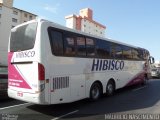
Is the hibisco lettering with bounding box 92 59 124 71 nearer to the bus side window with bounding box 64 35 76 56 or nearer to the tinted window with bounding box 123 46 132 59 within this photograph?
the tinted window with bounding box 123 46 132 59

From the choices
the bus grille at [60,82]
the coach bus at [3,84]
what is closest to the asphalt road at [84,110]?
the coach bus at [3,84]

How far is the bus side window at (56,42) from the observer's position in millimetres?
7541

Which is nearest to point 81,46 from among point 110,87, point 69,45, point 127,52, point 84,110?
point 69,45

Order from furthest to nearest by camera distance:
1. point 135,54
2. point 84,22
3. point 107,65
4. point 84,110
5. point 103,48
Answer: point 84,22
point 135,54
point 107,65
point 103,48
point 84,110

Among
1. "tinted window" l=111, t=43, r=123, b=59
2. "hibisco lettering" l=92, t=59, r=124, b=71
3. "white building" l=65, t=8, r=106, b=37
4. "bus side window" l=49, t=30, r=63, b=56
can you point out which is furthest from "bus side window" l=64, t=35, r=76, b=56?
"white building" l=65, t=8, r=106, b=37

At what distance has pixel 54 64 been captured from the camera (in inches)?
296

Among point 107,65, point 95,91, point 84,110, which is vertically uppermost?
point 107,65

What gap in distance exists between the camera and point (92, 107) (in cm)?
881

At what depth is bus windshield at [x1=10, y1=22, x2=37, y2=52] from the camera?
7.49 m

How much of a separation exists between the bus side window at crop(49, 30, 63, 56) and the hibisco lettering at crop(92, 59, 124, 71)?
244 centimetres

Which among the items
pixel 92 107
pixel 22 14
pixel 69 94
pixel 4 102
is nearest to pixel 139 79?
pixel 92 107

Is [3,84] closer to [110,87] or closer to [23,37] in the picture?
[23,37]

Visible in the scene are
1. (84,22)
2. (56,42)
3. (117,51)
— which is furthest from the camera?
(84,22)

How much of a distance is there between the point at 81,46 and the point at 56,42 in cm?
161
